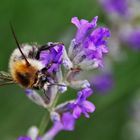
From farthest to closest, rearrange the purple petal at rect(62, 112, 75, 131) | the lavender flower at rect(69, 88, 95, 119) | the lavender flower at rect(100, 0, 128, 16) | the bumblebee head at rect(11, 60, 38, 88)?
the lavender flower at rect(100, 0, 128, 16) < the purple petal at rect(62, 112, 75, 131) < the bumblebee head at rect(11, 60, 38, 88) < the lavender flower at rect(69, 88, 95, 119)

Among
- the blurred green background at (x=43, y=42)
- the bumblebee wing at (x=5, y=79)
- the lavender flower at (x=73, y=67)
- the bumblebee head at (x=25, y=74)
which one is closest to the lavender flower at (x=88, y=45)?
the lavender flower at (x=73, y=67)

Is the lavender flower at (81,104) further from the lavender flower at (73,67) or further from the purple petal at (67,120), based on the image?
the purple petal at (67,120)

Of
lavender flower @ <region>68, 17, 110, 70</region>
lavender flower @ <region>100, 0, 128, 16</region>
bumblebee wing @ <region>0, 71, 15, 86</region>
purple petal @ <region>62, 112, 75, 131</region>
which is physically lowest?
purple petal @ <region>62, 112, 75, 131</region>

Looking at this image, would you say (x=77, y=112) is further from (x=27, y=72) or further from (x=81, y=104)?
(x=27, y=72)

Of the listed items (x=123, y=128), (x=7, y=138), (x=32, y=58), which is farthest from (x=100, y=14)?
(x=32, y=58)

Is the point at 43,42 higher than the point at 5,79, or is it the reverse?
the point at 43,42

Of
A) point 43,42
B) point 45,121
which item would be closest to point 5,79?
point 45,121

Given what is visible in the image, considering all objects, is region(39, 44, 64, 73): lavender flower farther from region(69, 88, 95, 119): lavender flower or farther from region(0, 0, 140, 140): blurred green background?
region(0, 0, 140, 140): blurred green background

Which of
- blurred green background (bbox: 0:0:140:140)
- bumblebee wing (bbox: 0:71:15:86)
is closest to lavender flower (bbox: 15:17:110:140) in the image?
bumblebee wing (bbox: 0:71:15:86)
